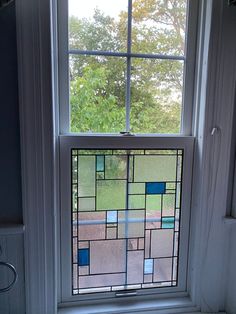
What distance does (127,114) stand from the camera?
45.0 inches

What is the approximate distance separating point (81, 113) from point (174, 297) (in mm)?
1014

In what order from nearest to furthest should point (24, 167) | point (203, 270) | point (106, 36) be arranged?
point (24, 167) < point (106, 36) < point (203, 270)

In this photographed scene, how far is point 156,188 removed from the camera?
1181 millimetres

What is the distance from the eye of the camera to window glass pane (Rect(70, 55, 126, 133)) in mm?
1089

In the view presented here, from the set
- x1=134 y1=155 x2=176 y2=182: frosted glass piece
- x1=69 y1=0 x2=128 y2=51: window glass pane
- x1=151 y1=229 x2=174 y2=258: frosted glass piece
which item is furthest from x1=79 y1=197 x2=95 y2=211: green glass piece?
x1=69 y1=0 x2=128 y2=51: window glass pane

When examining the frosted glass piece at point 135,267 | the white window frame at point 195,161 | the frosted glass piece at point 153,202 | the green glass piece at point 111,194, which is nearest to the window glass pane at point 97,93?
the white window frame at point 195,161

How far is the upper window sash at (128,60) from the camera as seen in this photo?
105 centimetres

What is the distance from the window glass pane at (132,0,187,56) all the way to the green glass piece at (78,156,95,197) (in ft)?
1.74

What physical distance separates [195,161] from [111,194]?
0.42 metres

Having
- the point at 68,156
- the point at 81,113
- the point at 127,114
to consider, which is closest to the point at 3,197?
the point at 68,156

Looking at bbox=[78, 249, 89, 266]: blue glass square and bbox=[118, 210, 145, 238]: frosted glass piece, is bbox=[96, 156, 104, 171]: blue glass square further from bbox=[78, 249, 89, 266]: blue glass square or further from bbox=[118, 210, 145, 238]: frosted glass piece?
bbox=[78, 249, 89, 266]: blue glass square

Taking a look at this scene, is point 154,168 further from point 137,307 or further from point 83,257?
point 137,307

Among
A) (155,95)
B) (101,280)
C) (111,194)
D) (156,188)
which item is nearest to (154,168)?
(156,188)

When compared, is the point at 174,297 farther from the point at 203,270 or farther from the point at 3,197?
the point at 3,197
